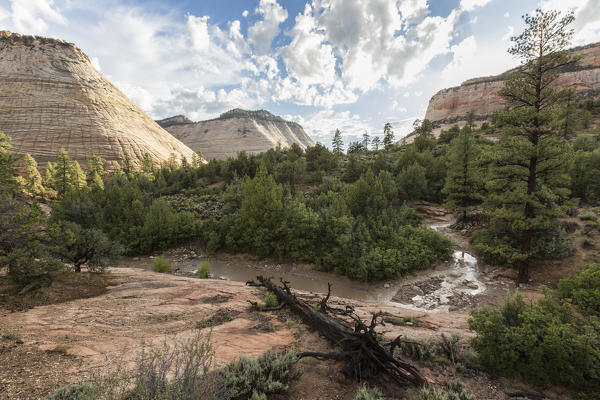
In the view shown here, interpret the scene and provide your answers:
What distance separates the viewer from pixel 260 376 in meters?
3.76

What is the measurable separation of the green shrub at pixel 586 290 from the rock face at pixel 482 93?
91.6 metres

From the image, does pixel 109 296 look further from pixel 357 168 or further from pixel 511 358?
pixel 357 168

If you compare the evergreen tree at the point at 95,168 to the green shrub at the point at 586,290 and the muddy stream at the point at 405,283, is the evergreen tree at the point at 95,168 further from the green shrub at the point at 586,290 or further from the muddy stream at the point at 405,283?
the green shrub at the point at 586,290

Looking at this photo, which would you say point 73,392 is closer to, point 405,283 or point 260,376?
point 260,376

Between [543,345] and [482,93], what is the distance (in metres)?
119

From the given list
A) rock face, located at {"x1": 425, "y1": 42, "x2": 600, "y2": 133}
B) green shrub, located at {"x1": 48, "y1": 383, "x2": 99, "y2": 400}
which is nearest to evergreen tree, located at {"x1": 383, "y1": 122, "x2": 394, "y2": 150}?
rock face, located at {"x1": 425, "y1": 42, "x2": 600, "y2": 133}

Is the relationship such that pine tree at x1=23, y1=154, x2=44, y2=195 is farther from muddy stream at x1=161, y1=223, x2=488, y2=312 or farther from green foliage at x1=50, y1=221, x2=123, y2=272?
green foliage at x1=50, y1=221, x2=123, y2=272

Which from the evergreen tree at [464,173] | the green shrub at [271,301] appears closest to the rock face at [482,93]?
the evergreen tree at [464,173]


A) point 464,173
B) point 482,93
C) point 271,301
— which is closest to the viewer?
point 271,301

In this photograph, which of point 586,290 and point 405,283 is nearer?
point 586,290

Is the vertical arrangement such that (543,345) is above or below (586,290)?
below

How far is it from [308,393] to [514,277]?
1428 centimetres

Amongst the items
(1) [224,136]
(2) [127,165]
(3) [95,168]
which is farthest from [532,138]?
(1) [224,136]

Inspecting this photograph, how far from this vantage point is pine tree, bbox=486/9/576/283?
998 cm
